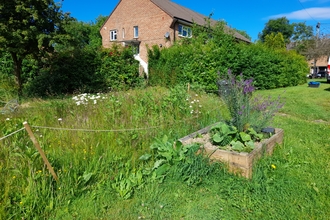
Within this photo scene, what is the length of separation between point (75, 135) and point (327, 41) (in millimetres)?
43013

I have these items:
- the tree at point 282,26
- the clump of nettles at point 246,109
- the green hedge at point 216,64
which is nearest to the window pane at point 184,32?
the green hedge at point 216,64

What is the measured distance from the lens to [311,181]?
2.72m

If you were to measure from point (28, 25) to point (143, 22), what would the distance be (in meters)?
15.8

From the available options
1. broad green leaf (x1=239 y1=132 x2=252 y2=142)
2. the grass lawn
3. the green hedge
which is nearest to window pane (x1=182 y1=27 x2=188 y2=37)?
the green hedge

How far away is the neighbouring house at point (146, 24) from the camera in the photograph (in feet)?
67.9

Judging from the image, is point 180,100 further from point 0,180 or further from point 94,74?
point 94,74

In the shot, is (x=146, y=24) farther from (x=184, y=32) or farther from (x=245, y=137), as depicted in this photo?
(x=245, y=137)

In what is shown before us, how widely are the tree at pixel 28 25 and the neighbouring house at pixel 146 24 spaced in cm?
969

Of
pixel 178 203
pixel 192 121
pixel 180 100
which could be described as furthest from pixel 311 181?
pixel 180 100

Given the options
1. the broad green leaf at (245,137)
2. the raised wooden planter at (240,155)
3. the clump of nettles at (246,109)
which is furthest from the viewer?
the clump of nettles at (246,109)

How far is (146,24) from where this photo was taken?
2270 centimetres

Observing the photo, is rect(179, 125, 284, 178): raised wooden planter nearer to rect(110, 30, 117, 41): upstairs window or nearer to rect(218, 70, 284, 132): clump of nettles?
rect(218, 70, 284, 132): clump of nettles

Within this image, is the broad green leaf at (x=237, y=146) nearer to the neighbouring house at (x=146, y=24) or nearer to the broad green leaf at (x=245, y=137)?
the broad green leaf at (x=245, y=137)

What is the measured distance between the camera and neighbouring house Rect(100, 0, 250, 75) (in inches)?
814
